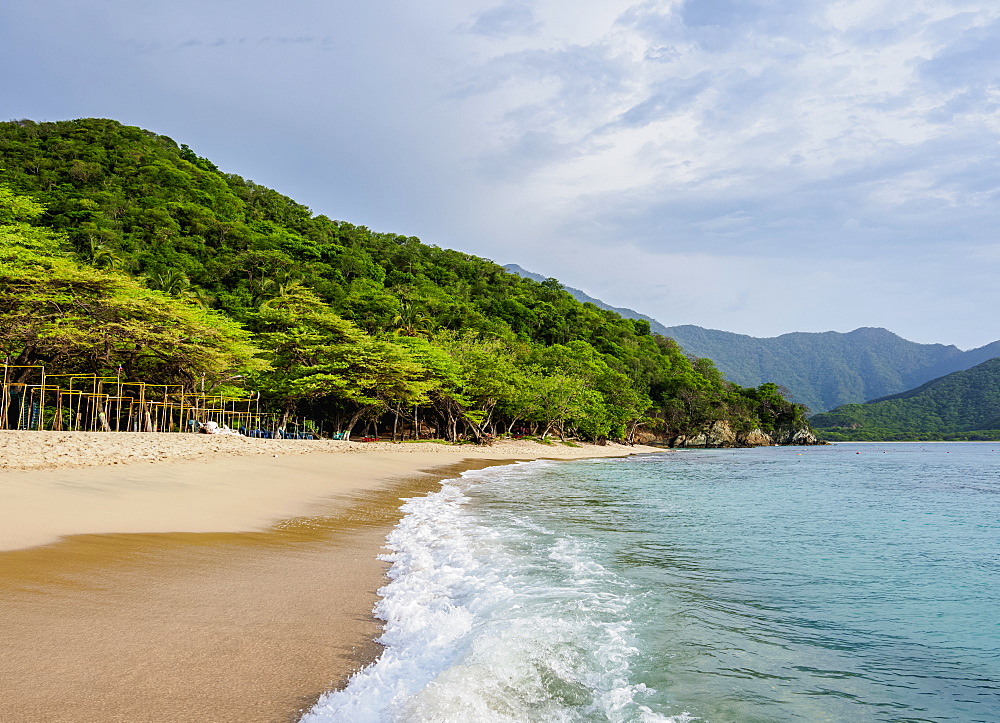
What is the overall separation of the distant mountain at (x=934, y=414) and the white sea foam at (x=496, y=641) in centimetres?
12696

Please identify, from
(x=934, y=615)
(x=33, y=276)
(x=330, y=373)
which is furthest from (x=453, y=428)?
(x=934, y=615)

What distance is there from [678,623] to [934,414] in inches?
5602

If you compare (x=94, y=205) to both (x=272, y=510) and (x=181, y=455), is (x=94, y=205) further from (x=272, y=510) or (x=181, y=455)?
(x=272, y=510)

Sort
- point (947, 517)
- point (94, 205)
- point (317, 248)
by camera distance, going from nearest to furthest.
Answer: point (947, 517)
point (94, 205)
point (317, 248)

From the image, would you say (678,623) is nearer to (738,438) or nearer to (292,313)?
(292,313)

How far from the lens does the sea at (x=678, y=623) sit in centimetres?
368

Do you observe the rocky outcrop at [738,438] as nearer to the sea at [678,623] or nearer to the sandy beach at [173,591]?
the sea at [678,623]

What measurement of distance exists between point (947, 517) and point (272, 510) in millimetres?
15600

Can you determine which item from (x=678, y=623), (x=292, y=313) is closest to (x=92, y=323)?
(x=292, y=313)

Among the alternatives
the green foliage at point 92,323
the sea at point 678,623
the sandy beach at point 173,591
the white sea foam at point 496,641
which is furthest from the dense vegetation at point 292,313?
the white sea foam at point 496,641

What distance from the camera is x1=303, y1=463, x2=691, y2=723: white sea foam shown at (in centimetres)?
345

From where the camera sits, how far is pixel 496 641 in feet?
15.0

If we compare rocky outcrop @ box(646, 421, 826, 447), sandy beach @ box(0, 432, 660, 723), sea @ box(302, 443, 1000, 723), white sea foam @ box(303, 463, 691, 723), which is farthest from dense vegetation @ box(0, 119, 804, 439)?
white sea foam @ box(303, 463, 691, 723)

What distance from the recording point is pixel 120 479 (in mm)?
10914
